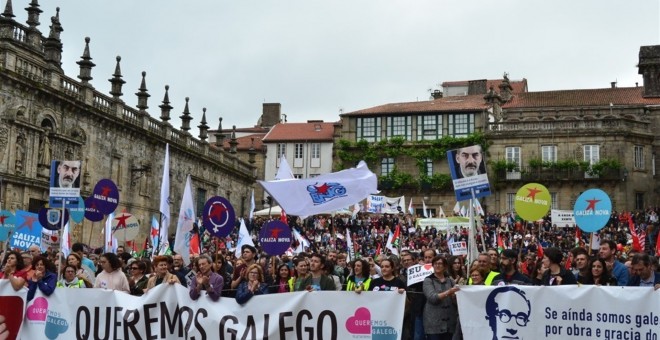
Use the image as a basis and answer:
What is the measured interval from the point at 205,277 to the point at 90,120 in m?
26.3

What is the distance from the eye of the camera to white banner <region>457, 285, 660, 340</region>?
8078mm

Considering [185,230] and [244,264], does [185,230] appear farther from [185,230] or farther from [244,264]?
[244,264]

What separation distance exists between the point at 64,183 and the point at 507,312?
7057 millimetres

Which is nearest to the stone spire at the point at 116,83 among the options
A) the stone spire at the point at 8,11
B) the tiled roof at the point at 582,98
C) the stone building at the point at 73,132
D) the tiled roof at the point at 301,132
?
the stone building at the point at 73,132

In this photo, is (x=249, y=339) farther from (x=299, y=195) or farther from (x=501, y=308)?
(x=299, y=195)

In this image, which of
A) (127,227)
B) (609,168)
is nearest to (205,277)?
(127,227)

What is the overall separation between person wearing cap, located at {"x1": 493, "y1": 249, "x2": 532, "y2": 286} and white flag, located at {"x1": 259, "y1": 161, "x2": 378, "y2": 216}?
3816 millimetres

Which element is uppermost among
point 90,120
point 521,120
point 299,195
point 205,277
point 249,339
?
point 521,120

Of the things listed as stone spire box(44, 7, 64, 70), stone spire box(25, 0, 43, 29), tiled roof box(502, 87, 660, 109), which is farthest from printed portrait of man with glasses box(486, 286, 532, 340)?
tiled roof box(502, 87, 660, 109)

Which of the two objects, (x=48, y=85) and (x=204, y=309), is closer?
(x=204, y=309)

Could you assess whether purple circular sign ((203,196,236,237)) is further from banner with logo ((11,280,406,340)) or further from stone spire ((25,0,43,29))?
stone spire ((25,0,43,29))

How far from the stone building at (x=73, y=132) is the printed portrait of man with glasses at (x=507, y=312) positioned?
16.8 metres

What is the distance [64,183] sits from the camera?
12.0 meters

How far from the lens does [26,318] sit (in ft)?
32.8
